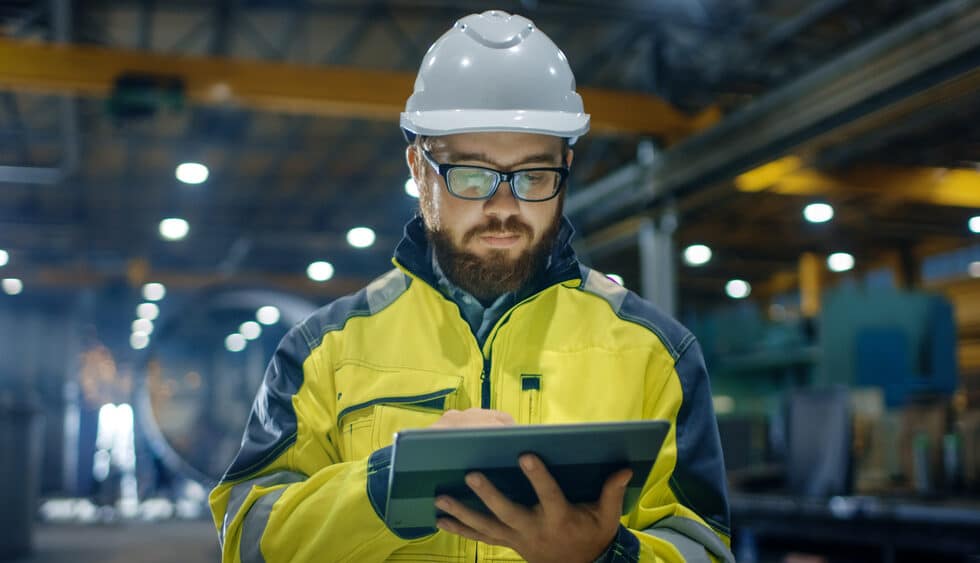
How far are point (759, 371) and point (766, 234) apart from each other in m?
3.69

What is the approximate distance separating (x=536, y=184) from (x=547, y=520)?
50 cm

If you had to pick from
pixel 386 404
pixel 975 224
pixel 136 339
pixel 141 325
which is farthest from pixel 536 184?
pixel 136 339

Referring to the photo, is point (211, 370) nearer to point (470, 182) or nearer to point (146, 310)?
point (146, 310)

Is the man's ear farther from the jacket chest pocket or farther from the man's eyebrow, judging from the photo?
the jacket chest pocket

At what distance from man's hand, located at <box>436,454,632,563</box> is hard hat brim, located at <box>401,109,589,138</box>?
1.71ft

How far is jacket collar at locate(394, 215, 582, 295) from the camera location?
4.62 feet

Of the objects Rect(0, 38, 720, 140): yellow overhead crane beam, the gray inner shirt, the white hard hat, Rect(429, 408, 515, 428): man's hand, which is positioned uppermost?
Rect(0, 38, 720, 140): yellow overhead crane beam

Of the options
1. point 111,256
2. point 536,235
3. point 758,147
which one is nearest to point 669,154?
point 758,147

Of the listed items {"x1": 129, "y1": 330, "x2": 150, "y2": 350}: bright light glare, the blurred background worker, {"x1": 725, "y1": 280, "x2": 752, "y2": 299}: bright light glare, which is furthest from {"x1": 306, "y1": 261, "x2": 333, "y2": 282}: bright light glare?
{"x1": 725, "y1": 280, "x2": 752, "y2": 299}: bright light glare

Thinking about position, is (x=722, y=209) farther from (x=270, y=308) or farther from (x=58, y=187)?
(x=58, y=187)

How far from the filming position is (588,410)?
133 centimetres

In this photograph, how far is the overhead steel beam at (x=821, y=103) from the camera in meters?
4.66

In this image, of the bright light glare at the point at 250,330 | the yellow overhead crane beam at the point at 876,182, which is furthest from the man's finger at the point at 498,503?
the bright light glare at the point at 250,330

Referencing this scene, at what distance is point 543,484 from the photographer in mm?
1075
